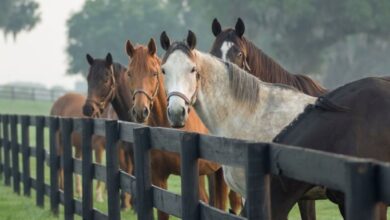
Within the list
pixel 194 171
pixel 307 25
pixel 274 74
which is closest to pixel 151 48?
pixel 274 74

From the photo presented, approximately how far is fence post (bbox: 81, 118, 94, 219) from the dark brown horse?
162 inches

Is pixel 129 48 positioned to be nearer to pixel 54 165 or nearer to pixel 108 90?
pixel 108 90

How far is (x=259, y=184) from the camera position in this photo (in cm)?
444

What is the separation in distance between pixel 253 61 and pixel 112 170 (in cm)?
191

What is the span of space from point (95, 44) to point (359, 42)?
86.8 feet

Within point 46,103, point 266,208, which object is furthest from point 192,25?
point 266,208

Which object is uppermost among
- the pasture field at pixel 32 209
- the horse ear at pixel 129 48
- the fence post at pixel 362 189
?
the horse ear at pixel 129 48

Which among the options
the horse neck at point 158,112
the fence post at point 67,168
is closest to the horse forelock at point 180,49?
the horse neck at point 158,112

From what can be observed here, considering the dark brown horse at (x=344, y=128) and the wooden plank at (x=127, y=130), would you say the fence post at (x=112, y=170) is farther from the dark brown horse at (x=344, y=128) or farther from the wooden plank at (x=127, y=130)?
the dark brown horse at (x=344, y=128)

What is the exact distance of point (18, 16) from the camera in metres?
63.8

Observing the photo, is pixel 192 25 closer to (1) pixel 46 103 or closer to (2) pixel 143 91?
(1) pixel 46 103

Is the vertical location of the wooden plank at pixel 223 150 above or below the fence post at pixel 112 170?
above

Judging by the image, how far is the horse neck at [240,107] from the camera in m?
6.97

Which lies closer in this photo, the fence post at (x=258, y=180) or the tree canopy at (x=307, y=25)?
the fence post at (x=258, y=180)
